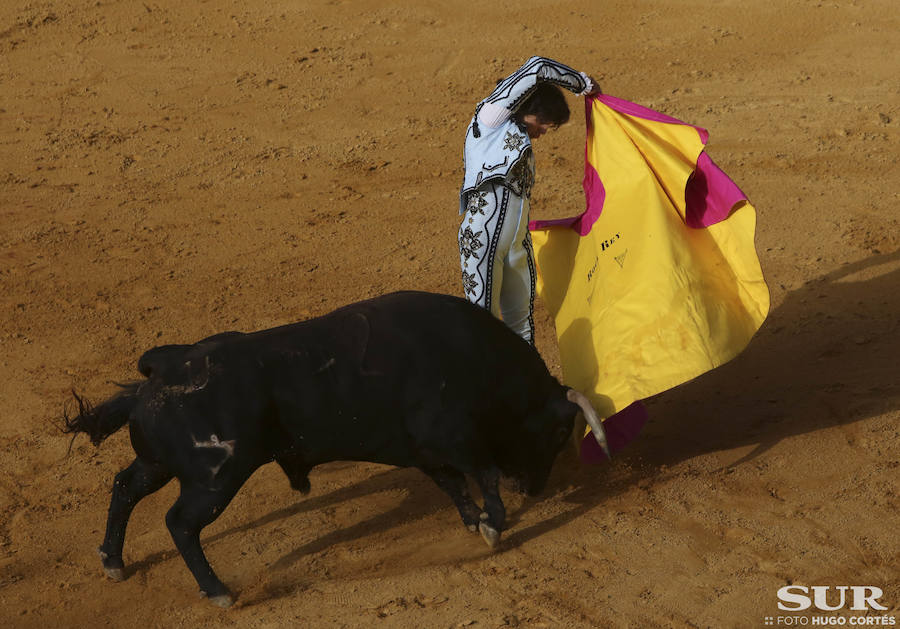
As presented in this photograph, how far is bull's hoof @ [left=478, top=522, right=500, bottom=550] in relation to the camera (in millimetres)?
5387

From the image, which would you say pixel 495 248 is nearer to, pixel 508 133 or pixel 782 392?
pixel 508 133

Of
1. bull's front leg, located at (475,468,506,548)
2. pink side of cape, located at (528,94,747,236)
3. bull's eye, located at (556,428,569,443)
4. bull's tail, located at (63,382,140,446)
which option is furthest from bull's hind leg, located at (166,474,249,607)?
pink side of cape, located at (528,94,747,236)

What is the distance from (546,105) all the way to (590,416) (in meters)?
1.46

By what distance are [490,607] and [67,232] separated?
5.21 meters

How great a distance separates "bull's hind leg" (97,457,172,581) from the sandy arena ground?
0.12 meters

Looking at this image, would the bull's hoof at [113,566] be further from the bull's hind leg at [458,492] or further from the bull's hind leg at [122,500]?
the bull's hind leg at [458,492]

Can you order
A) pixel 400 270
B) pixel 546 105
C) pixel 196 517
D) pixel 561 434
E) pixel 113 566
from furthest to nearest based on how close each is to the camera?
pixel 400 270 < pixel 561 434 < pixel 546 105 < pixel 113 566 < pixel 196 517

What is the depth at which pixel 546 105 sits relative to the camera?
5.52 m

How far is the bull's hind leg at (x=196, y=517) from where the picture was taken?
486 cm

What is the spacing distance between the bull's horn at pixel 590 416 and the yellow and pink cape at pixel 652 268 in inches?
10.3

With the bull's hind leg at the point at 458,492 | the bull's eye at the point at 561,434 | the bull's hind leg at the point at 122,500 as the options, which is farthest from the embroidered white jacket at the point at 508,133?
the bull's hind leg at the point at 122,500

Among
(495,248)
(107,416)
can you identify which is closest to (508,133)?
(495,248)

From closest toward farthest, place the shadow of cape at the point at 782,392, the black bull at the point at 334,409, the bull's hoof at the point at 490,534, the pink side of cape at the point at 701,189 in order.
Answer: the black bull at the point at 334,409 < the bull's hoof at the point at 490,534 < the pink side of cape at the point at 701,189 < the shadow of cape at the point at 782,392

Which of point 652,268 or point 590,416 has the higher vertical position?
point 652,268
